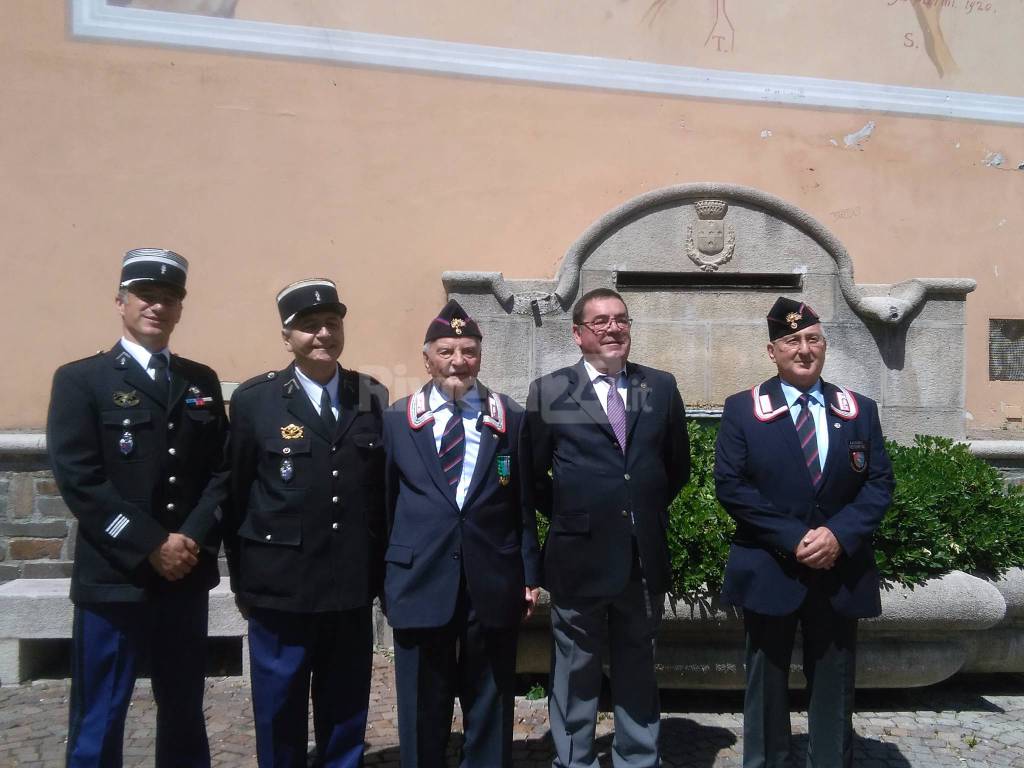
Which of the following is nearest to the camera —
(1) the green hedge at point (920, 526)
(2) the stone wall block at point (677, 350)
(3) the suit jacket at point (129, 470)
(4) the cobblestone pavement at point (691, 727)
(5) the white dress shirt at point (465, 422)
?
(3) the suit jacket at point (129, 470)

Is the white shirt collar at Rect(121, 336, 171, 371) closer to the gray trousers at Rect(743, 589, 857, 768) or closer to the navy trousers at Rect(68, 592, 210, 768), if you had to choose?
the navy trousers at Rect(68, 592, 210, 768)

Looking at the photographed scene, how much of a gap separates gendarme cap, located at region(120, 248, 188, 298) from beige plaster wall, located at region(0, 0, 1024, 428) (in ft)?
8.84

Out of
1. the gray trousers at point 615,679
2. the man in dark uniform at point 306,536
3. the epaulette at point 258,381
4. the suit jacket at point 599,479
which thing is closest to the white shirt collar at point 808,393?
the suit jacket at point 599,479

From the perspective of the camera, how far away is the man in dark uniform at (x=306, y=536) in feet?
9.20

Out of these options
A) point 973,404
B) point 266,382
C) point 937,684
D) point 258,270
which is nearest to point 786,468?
point 266,382

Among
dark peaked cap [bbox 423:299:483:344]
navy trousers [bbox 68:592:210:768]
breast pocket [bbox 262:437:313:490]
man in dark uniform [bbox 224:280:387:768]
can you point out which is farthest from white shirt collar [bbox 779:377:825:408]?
navy trousers [bbox 68:592:210:768]

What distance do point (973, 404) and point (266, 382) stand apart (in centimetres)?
589

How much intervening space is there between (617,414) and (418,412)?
0.75 meters

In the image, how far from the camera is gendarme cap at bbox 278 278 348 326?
2.86 metres

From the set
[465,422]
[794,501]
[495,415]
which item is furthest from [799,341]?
[465,422]

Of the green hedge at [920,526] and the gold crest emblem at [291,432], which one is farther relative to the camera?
the green hedge at [920,526]

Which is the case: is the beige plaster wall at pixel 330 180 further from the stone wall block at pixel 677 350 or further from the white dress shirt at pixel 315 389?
the white dress shirt at pixel 315 389

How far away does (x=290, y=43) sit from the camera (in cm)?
563

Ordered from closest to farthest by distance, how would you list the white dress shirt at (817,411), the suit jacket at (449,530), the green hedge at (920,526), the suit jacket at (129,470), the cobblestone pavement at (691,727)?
the suit jacket at (129,470) → the suit jacket at (449,530) → the white dress shirt at (817,411) → the cobblestone pavement at (691,727) → the green hedge at (920,526)
